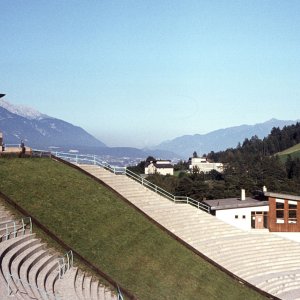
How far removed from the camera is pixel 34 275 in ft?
53.1

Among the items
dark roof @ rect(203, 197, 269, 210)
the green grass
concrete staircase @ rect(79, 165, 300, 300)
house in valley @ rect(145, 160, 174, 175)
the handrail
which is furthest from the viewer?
house in valley @ rect(145, 160, 174, 175)

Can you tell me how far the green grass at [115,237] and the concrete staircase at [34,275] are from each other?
167 cm

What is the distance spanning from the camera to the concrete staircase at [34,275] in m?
14.1

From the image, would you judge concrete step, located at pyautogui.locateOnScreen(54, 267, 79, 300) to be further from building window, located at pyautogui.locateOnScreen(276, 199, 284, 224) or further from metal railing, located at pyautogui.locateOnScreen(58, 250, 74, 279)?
building window, located at pyautogui.locateOnScreen(276, 199, 284, 224)

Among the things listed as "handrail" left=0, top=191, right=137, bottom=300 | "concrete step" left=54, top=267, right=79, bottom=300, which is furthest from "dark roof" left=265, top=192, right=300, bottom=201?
"concrete step" left=54, top=267, right=79, bottom=300

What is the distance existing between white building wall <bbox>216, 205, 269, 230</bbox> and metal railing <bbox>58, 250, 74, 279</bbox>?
18.0m

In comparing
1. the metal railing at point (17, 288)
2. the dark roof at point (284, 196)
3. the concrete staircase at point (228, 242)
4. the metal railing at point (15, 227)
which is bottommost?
the concrete staircase at point (228, 242)

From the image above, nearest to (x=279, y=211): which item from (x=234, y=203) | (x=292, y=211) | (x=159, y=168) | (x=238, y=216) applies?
(x=292, y=211)

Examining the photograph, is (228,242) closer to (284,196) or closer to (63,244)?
(284,196)

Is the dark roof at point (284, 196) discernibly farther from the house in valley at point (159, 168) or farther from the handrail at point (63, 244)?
the house in valley at point (159, 168)

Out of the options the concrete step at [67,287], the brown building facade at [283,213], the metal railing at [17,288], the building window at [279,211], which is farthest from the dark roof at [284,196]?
the metal railing at [17,288]

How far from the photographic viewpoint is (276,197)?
3622 centimetres

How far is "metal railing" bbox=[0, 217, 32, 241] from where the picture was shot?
1906 centimetres

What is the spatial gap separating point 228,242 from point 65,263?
46.9 feet
